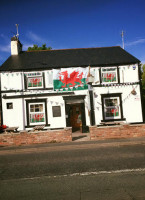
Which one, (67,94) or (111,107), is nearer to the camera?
(67,94)

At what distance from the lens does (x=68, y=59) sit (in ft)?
46.5

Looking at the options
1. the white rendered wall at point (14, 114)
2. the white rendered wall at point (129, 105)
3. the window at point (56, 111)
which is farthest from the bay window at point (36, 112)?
the white rendered wall at point (129, 105)

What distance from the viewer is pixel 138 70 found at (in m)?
13.1

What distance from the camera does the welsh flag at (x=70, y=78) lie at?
12844 millimetres

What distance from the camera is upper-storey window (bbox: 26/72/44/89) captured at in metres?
12.9

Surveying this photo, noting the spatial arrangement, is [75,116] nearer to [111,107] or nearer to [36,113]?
[111,107]

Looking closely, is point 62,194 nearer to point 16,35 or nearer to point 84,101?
point 84,101

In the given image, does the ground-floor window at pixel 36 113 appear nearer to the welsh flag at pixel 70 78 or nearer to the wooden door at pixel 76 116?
the welsh flag at pixel 70 78

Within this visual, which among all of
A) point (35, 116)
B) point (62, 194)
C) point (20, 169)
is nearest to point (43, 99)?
point (35, 116)

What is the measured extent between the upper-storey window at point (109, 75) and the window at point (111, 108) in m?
1.63

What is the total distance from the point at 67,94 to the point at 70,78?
58.8 inches

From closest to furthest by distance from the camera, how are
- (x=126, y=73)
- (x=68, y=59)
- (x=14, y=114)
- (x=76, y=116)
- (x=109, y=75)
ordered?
(x=14, y=114) < (x=126, y=73) < (x=109, y=75) < (x=76, y=116) < (x=68, y=59)

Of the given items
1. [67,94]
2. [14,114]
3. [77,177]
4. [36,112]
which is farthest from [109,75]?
[77,177]

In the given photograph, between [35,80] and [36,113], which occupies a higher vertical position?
[35,80]
